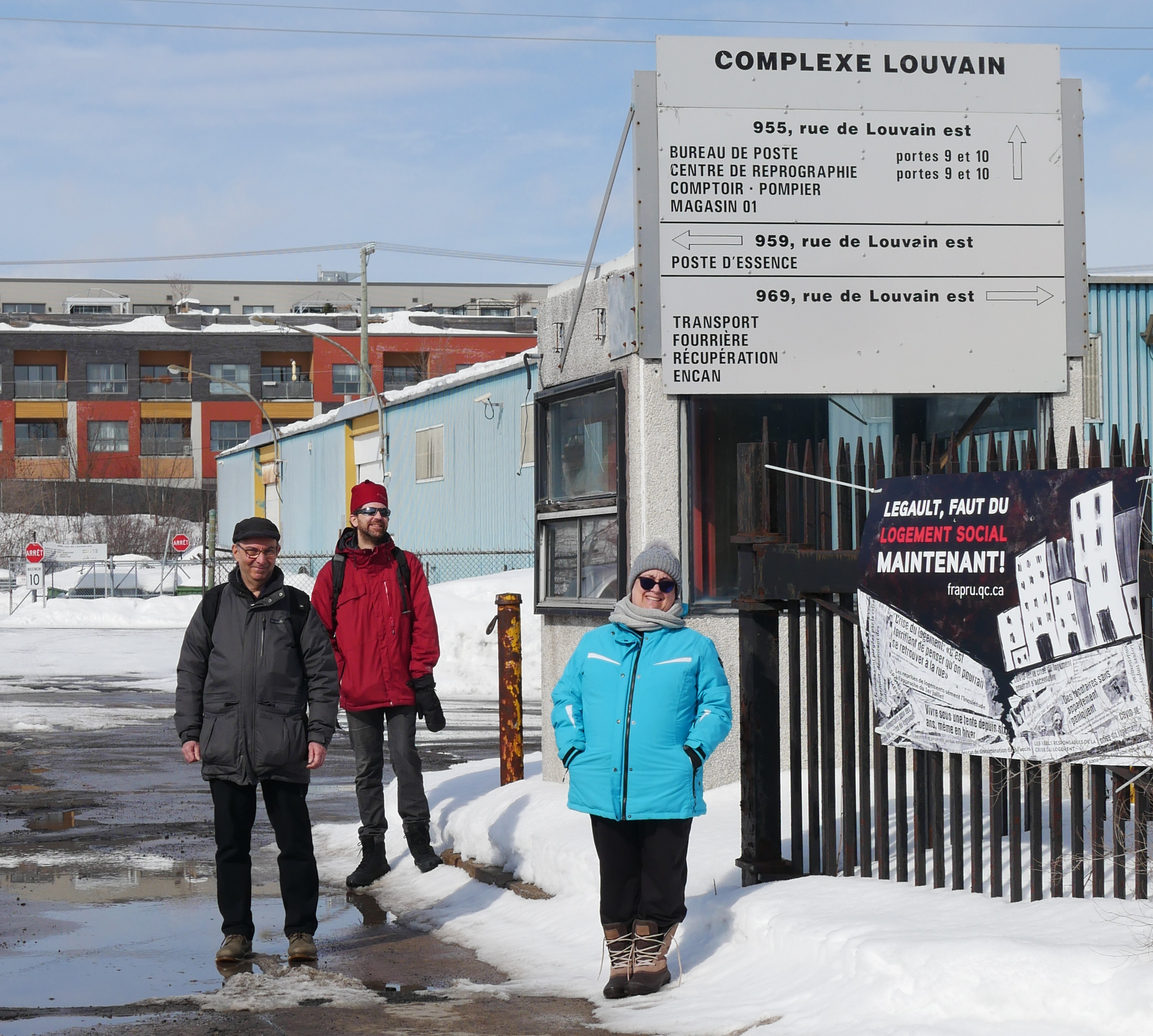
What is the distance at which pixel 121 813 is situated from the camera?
10570 mm

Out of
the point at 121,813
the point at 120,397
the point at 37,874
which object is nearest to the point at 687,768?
the point at 37,874

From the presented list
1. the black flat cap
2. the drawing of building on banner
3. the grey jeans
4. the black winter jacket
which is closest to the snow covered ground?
the grey jeans

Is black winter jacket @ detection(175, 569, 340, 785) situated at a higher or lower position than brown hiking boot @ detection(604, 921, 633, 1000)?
higher

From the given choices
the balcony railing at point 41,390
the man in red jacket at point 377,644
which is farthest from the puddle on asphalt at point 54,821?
the balcony railing at point 41,390

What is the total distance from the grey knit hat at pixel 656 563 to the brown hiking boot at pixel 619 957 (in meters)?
1.27

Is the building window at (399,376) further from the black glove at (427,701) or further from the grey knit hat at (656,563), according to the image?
the grey knit hat at (656,563)

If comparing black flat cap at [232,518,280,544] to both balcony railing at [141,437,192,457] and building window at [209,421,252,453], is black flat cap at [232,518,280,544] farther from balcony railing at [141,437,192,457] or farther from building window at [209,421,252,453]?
balcony railing at [141,437,192,457]

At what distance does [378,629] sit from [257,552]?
157cm

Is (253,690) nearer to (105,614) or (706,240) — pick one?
(706,240)

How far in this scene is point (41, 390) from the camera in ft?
269

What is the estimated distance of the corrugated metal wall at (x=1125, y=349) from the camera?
25828mm

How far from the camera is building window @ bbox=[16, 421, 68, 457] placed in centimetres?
8181

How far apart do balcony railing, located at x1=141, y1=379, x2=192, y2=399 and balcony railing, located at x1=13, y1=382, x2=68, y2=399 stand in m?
4.02

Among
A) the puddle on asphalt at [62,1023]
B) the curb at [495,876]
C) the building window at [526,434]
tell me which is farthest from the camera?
the building window at [526,434]
